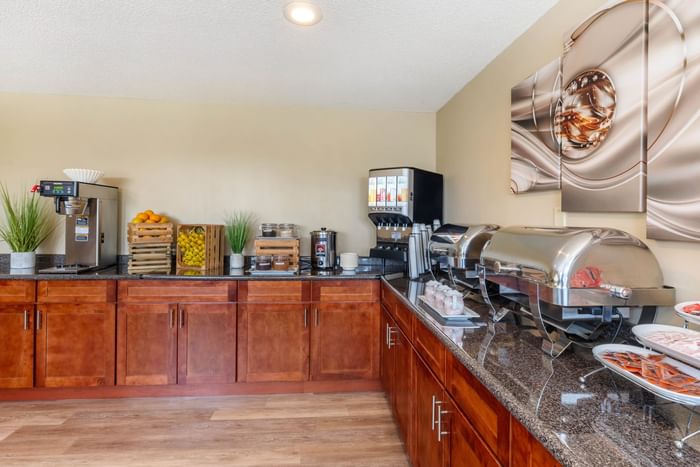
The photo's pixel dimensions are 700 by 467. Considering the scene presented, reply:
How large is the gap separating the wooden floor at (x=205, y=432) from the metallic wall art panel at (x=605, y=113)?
1.63 metres

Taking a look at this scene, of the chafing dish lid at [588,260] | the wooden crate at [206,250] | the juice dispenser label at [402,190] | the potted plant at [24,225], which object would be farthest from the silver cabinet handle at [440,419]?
the potted plant at [24,225]

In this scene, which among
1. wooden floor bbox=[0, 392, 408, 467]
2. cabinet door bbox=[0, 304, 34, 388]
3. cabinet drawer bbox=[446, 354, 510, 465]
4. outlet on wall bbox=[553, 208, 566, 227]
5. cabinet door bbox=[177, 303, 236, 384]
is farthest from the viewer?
cabinet door bbox=[177, 303, 236, 384]

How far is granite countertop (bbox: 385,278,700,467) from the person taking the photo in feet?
2.19

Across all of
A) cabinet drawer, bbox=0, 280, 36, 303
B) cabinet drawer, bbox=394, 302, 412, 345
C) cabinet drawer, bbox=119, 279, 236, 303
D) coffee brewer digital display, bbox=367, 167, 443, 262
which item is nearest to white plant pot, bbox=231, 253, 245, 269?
cabinet drawer, bbox=119, 279, 236, 303

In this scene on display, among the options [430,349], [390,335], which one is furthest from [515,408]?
[390,335]

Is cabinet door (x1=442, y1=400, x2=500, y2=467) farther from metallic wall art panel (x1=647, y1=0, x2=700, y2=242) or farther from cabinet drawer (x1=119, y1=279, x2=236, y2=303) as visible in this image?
cabinet drawer (x1=119, y1=279, x2=236, y2=303)

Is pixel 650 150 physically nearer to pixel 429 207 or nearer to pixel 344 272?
pixel 429 207

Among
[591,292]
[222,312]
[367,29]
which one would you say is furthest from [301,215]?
[591,292]

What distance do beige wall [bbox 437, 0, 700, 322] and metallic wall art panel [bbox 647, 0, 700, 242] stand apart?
10 centimetres

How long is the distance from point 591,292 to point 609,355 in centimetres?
19

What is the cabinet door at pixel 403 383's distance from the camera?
1.83 m

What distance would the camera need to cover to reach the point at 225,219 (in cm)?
325

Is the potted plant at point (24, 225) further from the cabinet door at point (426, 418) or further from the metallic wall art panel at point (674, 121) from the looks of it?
the metallic wall art panel at point (674, 121)

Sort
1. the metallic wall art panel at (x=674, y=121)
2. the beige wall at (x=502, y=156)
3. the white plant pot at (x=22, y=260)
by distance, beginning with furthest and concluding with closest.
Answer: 1. the white plant pot at (x=22, y=260)
2. the beige wall at (x=502, y=156)
3. the metallic wall art panel at (x=674, y=121)
